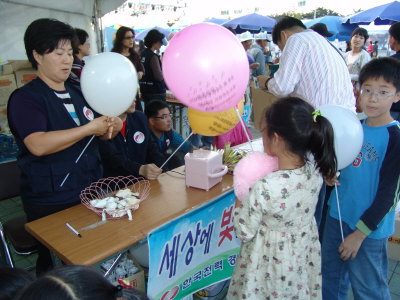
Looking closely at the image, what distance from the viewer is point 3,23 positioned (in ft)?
12.4

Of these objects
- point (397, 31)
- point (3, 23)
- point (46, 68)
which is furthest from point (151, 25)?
point (46, 68)

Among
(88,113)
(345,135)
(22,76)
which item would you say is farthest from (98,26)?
(345,135)

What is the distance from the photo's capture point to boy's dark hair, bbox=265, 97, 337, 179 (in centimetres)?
117

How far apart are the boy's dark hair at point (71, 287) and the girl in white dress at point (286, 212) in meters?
0.72

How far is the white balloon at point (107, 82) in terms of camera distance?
149 cm

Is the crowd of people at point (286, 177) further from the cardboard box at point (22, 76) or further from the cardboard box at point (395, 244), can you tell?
the cardboard box at point (22, 76)

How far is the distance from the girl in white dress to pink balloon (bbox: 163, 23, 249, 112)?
239mm

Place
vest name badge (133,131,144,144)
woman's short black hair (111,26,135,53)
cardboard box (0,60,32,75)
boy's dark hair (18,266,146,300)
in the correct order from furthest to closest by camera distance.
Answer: woman's short black hair (111,26,135,53) < cardboard box (0,60,32,75) < vest name badge (133,131,144,144) < boy's dark hair (18,266,146,300)

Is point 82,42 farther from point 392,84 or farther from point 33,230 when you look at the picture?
point 392,84

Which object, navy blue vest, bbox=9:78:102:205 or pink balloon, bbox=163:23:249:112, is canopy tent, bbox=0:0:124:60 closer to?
navy blue vest, bbox=9:78:102:205

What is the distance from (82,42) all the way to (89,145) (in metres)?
2.47

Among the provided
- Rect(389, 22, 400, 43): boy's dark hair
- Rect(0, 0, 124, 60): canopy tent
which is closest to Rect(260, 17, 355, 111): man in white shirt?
Rect(389, 22, 400, 43): boy's dark hair

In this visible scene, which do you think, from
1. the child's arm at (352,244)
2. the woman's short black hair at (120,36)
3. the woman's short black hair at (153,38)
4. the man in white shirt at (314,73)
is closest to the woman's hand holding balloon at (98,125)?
the man in white shirt at (314,73)

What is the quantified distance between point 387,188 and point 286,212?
0.51 metres
